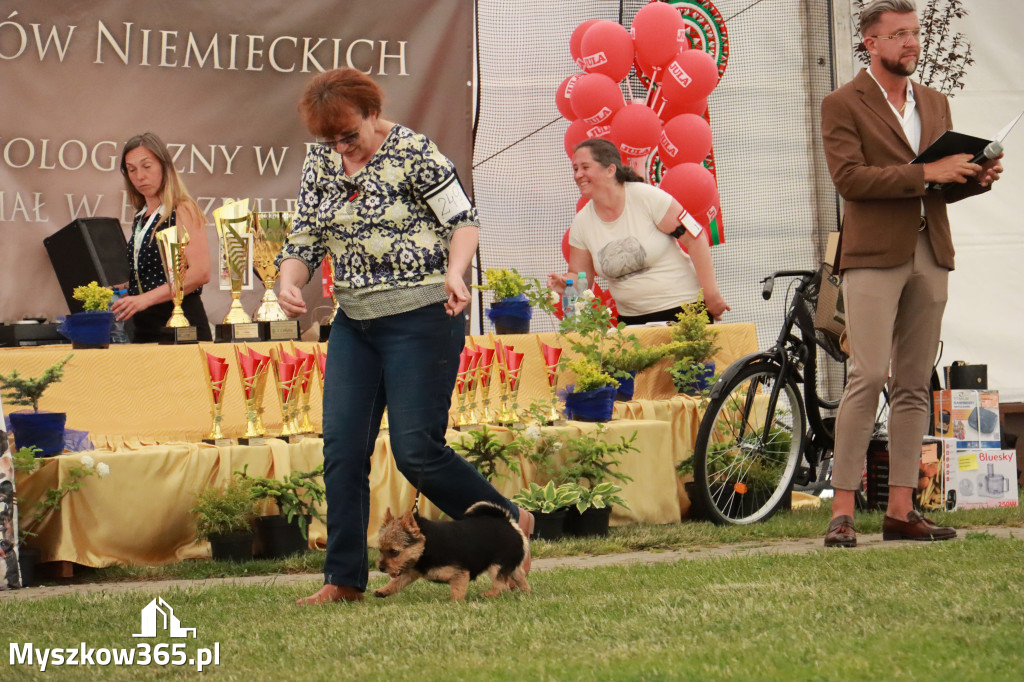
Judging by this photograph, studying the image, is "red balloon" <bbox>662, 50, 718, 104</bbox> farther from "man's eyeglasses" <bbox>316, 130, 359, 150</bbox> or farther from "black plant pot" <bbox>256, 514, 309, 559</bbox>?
"man's eyeglasses" <bbox>316, 130, 359, 150</bbox>

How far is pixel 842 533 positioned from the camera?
399cm

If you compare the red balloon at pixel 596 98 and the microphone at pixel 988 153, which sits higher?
the red balloon at pixel 596 98

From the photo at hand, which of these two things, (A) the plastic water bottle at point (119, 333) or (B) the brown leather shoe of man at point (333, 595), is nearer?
(B) the brown leather shoe of man at point (333, 595)

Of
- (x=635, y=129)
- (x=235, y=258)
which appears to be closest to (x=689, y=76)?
(x=635, y=129)

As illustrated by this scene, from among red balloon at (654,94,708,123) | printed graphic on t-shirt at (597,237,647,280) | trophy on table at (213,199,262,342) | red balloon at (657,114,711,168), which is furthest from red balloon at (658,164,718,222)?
trophy on table at (213,199,262,342)

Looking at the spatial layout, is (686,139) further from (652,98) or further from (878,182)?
(878,182)

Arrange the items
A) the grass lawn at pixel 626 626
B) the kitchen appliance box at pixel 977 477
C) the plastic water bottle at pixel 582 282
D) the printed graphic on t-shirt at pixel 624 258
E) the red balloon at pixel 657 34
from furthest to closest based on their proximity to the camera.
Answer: the red balloon at pixel 657 34
the plastic water bottle at pixel 582 282
the printed graphic on t-shirt at pixel 624 258
the kitchen appliance box at pixel 977 477
the grass lawn at pixel 626 626

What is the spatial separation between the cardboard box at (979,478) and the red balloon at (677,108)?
7.78 ft

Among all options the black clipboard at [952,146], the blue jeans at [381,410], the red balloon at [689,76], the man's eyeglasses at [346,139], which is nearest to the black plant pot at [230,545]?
the blue jeans at [381,410]

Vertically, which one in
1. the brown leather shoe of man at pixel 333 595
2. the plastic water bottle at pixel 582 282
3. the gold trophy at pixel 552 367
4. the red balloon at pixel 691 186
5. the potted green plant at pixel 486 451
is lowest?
the brown leather shoe of man at pixel 333 595

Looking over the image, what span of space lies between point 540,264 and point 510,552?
391 centimetres

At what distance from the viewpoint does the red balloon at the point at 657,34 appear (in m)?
6.45

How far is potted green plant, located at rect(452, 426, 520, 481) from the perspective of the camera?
4.62 m

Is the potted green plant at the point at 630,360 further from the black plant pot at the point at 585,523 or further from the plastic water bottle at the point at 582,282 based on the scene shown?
the black plant pot at the point at 585,523
